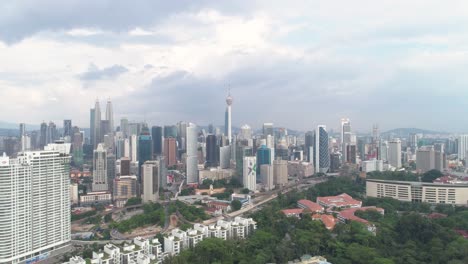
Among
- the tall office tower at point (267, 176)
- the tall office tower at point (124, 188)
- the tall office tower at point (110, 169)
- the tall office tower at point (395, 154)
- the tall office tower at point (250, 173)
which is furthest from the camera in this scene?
the tall office tower at point (395, 154)

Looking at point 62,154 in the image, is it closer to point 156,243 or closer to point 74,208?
point 156,243

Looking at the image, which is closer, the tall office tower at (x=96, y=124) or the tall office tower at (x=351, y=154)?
the tall office tower at (x=351, y=154)

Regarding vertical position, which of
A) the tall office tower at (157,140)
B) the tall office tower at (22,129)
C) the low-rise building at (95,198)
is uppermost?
the tall office tower at (22,129)

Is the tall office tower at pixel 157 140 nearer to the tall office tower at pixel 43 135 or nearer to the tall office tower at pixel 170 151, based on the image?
the tall office tower at pixel 170 151

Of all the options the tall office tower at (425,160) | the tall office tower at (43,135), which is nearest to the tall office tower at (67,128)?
the tall office tower at (43,135)

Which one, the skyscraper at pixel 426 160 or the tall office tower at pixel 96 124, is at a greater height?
the tall office tower at pixel 96 124

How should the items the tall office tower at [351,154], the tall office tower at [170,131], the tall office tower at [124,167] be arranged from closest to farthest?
1. the tall office tower at [124,167]
2. the tall office tower at [351,154]
3. the tall office tower at [170,131]

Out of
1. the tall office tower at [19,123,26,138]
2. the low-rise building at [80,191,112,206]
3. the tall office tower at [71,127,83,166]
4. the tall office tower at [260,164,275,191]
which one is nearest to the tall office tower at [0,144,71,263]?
the low-rise building at [80,191,112,206]

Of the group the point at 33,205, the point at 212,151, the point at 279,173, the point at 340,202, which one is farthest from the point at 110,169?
the point at 340,202
